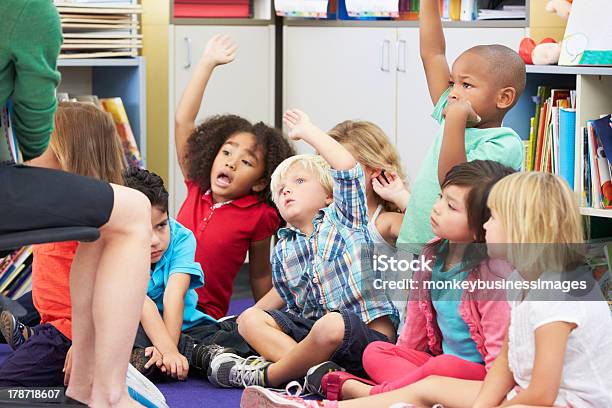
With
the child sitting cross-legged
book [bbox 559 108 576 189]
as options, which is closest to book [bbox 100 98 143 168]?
the child sitting cross-legged

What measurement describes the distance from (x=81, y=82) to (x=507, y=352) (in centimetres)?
236

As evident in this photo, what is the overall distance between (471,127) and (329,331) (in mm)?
564

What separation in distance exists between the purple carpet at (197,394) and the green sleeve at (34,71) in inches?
31.7

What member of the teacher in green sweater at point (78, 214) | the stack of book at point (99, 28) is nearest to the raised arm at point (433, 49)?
the teacher in green sweater at point (78, 214)

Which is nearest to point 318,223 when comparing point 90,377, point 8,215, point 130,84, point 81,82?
point 90,377

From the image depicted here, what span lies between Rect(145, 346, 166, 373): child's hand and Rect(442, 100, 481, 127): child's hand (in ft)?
2.77

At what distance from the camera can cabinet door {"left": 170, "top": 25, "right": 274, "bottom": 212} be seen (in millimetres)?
3629

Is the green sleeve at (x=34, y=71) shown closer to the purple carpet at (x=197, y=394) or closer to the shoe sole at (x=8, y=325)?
the purple carpet at (x=197, y=394)

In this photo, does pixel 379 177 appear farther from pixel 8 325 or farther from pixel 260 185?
pixel 8 325

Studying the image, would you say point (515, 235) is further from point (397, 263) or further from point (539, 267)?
point (397, 263)

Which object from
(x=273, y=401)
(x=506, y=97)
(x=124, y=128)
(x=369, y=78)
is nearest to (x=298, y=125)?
(x=506, y=97)

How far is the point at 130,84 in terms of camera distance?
11.8 ft

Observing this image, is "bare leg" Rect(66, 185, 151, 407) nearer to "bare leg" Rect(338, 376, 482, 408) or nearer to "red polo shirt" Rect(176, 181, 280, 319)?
"bare leg" Rect(338, 376, 482, 408)

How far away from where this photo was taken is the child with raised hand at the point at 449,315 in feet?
6.70
